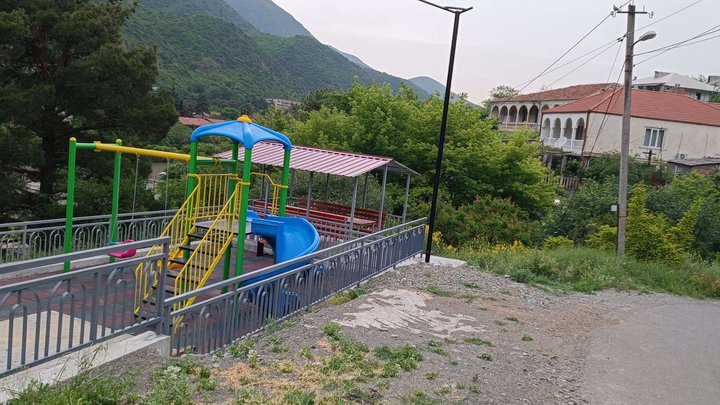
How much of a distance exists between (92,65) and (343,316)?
11.3m

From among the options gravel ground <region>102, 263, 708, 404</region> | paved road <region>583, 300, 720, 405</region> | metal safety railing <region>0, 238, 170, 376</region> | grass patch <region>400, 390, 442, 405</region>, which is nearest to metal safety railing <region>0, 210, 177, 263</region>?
metal safety railing <region>0, 238, 170, 376</region>

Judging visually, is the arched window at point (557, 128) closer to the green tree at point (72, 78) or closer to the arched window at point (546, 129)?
the arched window at point (546, 129)

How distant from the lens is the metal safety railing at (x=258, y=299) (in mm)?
6086

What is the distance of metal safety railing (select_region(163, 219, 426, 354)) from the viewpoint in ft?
Result: 20.0

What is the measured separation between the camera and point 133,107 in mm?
15844

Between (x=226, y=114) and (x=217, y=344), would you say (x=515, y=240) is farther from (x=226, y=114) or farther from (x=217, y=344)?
(x=226, y=114)

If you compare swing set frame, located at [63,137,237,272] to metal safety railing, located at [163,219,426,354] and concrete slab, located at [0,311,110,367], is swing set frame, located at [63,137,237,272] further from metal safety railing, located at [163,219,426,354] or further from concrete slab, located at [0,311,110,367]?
metal safety railing, located at [163,219,426,354]

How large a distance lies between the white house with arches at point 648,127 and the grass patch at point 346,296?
3214 centimetres

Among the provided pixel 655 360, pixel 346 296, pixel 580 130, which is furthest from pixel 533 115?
pixel 655 360

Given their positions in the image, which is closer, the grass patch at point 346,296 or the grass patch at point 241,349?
the grass patch at point 241,349

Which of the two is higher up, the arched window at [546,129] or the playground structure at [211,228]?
the arched window at [546,129]

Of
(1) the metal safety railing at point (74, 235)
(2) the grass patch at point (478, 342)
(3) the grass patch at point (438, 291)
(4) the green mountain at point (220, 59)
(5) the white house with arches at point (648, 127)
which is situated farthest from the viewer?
Result: (4) the green mountain at point (220, 59)

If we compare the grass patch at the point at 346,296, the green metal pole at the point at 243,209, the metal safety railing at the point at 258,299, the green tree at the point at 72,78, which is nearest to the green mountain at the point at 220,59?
the green tree at the point at 72,78

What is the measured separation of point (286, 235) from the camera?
986 centimetres
